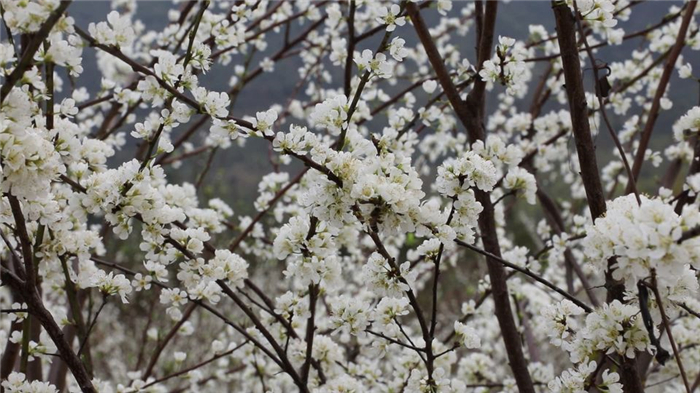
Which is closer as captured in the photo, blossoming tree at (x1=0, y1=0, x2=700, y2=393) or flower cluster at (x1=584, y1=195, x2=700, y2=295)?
flower cluster at (x1=584, y1=195, x2=700, y2=295)

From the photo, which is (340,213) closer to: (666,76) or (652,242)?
(652,242)

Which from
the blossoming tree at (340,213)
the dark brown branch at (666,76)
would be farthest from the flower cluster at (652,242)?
the dark brown branch at (666,76)

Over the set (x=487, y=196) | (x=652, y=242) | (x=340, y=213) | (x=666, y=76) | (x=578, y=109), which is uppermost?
(x=666, y=76)

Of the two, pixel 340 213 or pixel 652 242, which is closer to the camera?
pixel 652 242

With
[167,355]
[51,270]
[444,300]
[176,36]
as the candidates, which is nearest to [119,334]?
[167,355]

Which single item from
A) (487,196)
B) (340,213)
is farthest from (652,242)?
(487,196)

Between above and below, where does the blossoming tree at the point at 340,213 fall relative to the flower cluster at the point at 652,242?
above

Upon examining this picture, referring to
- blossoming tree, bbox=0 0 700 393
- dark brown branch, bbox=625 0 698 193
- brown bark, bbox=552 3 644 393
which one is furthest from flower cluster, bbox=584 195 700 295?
dark brown branch, bbox=625 0 698 193

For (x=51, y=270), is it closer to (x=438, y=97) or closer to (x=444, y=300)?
(x=438, y=97)

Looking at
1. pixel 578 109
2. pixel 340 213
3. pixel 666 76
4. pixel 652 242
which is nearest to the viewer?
pixel 652 242

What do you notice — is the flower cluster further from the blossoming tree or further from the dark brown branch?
the dark brown branch

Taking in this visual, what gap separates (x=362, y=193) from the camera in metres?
1.37

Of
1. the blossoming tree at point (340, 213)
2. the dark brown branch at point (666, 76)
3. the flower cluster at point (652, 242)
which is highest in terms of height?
the dark brown branch at point (666, 76)

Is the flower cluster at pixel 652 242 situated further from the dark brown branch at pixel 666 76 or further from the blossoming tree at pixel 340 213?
the dark brown branch at pixel 666 76
